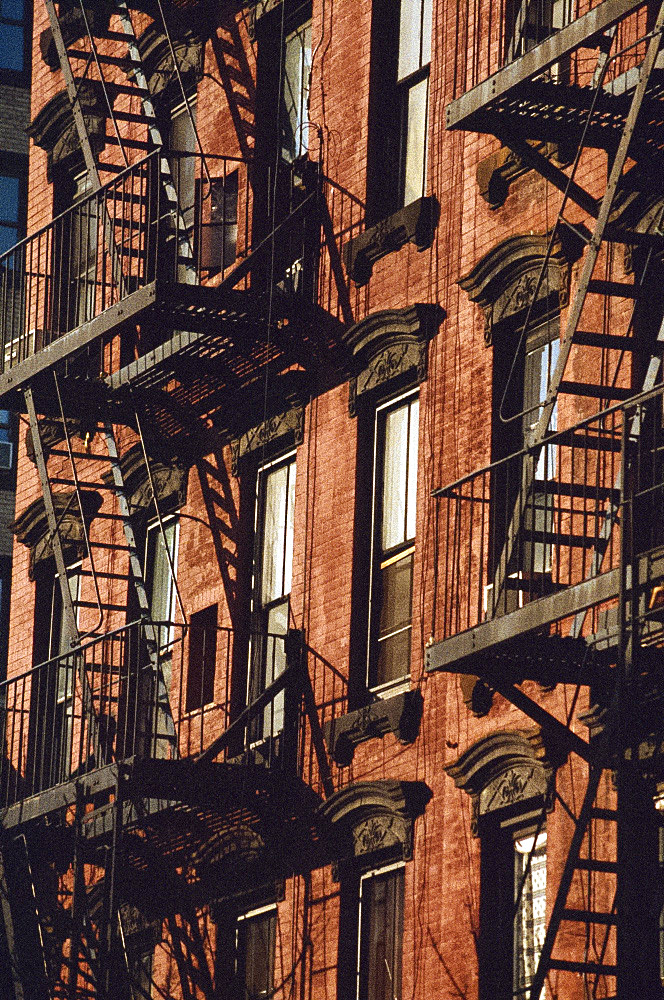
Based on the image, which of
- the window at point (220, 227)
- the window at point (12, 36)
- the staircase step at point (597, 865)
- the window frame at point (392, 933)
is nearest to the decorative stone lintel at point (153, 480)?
the window at point (220, 227)

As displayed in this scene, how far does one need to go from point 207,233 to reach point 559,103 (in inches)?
280

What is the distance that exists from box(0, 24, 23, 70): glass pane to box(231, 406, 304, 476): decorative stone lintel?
1567cm

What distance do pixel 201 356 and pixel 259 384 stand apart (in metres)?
0.56

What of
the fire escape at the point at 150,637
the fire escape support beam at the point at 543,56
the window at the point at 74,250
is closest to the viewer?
the fire escape support beam at the point at 543,56

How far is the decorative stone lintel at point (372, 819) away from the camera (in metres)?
19.1

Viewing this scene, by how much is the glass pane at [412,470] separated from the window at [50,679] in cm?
493

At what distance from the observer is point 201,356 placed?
2227 cm

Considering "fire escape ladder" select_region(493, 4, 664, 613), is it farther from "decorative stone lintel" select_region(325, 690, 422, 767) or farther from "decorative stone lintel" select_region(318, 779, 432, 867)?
"decorative stone lintel" select_region(318, 779, 432, 867)

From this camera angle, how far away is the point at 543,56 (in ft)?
54.3

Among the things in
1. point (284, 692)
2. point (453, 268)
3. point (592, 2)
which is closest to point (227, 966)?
point (284, 692)

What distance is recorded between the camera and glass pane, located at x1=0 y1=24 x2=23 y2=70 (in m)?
37.1

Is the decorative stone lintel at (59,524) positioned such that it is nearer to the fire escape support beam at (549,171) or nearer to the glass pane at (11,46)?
the fire escape support beam at (549,171)

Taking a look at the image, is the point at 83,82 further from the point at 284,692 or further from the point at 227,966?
the point at 227,966

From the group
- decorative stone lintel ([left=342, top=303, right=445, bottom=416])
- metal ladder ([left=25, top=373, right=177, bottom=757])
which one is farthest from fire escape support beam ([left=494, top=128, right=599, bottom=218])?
metal ladder ([left=25, top=373, right=177, bottom=757])
